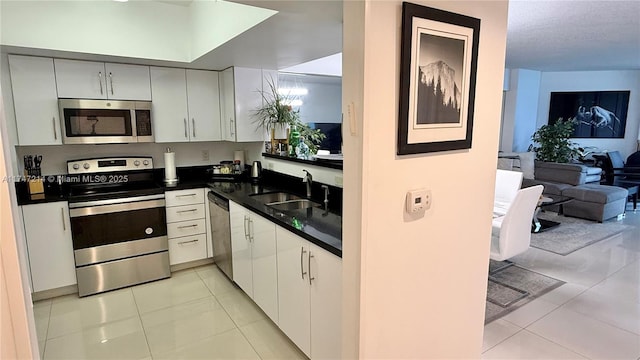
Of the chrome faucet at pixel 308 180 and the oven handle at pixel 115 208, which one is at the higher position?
the chrome faucet at pixel 308 180

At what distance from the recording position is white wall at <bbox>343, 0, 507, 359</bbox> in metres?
1.25

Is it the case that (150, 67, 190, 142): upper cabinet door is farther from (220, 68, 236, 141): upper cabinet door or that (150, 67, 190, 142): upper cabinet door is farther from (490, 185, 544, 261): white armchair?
(490, 185, 544, 261): white armchair

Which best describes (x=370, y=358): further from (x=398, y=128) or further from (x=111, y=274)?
(x=111, y=274)

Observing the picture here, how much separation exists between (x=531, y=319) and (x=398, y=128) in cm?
228

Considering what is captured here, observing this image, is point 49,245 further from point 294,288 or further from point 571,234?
point 571,234

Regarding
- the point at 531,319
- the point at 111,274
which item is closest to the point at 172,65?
the point at 111,274

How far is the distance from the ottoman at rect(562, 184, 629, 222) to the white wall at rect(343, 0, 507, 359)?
14.6 ft

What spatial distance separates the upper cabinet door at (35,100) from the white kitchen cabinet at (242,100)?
1468 millimetres

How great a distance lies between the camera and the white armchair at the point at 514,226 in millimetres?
2973

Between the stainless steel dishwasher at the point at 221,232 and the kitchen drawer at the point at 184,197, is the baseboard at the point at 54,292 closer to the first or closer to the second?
the kitchen drawer at the point at 184,197

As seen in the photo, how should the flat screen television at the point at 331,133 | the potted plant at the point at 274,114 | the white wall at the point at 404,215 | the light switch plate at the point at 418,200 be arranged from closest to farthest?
1. the white wall at the point at 404,215
2. the light switch plate at the point at 418,200
3. the potted plant at the point at 274,114
4. the flat screen television at the point at 331,133

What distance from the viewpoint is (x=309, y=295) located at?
203 centimetres

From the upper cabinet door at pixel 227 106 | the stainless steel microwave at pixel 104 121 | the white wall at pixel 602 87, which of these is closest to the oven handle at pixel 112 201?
the stainless steel microwave at pixel 104 121

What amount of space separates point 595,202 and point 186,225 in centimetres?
552
